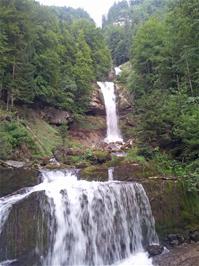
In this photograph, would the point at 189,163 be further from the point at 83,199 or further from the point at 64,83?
the point at 64,83

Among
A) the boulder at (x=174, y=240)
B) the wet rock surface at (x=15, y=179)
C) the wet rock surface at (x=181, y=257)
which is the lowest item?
the wet rock surface at (x=181, y=257)

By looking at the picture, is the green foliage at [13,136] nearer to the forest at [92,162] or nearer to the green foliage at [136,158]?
the forest at [92,162]

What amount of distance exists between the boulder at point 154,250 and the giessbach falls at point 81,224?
25cm

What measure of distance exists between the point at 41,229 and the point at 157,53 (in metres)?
23.8

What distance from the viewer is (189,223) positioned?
47.7ft

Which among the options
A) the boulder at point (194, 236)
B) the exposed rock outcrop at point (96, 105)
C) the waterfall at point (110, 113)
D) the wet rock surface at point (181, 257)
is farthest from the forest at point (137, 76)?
the wet rock surface at point (181, 257)

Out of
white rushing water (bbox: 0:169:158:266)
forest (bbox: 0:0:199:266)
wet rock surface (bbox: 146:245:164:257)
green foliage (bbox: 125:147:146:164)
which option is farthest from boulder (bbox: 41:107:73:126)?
wet rock surface (bbox: 146:245:164:257)

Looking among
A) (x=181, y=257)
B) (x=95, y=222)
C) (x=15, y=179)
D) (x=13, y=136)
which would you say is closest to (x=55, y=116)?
(x=13, y=136)

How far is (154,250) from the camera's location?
13.1m

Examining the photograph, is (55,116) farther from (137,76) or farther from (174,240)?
(174,240)

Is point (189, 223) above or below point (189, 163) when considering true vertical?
below

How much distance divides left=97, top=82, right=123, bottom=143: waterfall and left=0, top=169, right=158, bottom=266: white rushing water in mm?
19714

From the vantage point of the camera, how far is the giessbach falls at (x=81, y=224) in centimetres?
1248

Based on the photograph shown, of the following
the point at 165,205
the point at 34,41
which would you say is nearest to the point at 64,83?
the point at 34,41
